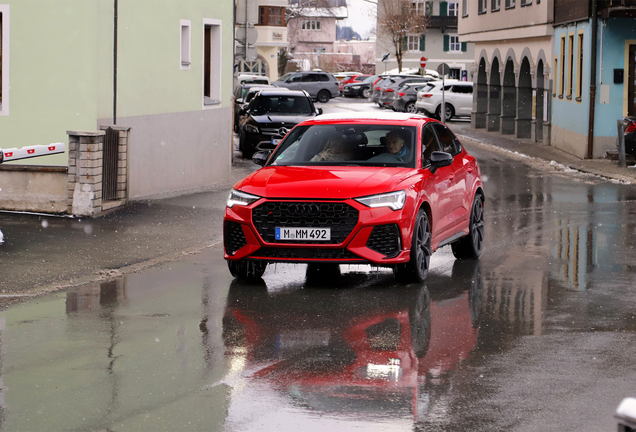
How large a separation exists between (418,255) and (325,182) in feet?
3.64

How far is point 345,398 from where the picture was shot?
20.1ft

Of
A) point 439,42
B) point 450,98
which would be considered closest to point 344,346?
point 450,98

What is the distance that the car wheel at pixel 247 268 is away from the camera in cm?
1038

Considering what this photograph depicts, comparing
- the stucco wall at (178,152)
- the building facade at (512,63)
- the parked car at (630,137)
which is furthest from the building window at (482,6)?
the stucco wall at (178,152)

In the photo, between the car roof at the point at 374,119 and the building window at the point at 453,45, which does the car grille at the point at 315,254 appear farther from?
the building window at the point at 453,45

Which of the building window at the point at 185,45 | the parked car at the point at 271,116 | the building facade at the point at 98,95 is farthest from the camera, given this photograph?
the parked car at the point at 271,116

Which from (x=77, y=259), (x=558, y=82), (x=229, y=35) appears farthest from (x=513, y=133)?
(x=77, y=259)

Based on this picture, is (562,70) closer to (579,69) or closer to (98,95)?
(579,69)

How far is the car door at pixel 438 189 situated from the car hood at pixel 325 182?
0.38 meters

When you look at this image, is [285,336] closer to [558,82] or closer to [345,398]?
[345,398]

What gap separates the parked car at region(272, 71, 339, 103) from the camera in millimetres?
67000

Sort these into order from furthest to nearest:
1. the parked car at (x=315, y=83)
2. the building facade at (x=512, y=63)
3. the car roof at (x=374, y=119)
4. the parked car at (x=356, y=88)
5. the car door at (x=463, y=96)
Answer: the parked car at (x=356, y=88)
the parked car at (x=315, y=83)
the car door at (x=463, y=96)
the building facade at (x=512, y=63)
the car roof at (x=374, y=119)

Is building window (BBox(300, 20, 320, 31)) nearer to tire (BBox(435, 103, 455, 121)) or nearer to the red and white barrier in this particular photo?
tire (BBox(435, 103, 455, 121))

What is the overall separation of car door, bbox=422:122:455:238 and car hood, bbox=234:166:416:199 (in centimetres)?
38
